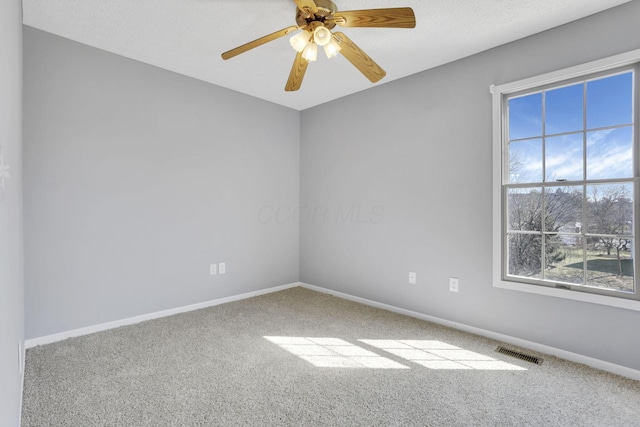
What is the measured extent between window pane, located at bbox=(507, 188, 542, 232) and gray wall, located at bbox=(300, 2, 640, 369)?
0.18 metres

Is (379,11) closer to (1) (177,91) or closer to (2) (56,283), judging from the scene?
(1) (177,91)

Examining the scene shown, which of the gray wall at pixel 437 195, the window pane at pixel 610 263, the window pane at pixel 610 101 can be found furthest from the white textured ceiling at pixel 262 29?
the window pane at pixel 610 263

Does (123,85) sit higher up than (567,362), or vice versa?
(123,85)

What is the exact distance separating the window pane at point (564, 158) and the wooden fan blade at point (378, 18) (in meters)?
1.52

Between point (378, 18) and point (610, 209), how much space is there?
2049mm

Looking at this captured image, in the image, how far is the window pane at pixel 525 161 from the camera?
2.49m

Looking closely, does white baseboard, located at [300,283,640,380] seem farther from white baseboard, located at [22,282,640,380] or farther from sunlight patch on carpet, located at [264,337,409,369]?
sunlight patch on carpet, located at [264,337,409,369]

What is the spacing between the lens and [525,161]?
255 centimetres

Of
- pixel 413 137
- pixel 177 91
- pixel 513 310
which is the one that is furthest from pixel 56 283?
pixel 513 310

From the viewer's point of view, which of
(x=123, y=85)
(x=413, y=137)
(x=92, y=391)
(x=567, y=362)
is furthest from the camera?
(x=413, y=137)

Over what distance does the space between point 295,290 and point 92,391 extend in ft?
8.07

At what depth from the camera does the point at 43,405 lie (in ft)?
5.60

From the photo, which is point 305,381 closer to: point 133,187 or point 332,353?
point 332,353

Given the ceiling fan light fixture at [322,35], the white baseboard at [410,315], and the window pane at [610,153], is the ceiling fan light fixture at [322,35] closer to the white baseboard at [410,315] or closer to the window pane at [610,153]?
the window pane at [610,153]
